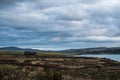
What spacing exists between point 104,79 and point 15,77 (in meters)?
13.7

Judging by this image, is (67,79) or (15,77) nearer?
(15,77)

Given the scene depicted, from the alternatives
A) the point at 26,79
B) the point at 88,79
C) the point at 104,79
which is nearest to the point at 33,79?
the point at 26,79

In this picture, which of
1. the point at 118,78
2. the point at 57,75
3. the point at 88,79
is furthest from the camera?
the point at 118,78

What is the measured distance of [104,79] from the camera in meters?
39.6

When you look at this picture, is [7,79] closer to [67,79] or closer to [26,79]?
[26,79]

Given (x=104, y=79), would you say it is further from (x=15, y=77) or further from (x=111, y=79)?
(x=15, y=77)

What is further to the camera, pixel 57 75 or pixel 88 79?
pixel 88 79

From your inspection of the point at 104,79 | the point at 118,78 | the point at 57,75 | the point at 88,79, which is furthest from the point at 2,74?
the point at 118,78

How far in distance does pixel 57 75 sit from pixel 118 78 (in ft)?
42.4

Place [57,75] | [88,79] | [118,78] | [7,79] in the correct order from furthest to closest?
[118,78]
[88,79]
[57,75]
[7,79]

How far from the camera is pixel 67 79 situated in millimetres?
33438

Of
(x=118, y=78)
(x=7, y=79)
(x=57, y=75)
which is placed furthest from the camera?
(x=118, y=78)

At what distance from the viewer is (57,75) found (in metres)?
31.5

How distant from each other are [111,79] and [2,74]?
14.2 meters
